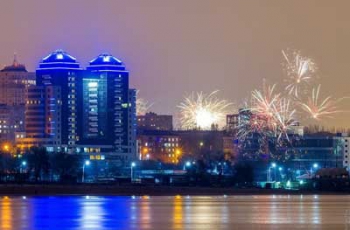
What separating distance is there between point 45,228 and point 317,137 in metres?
137

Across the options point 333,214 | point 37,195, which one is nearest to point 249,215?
point 333,214

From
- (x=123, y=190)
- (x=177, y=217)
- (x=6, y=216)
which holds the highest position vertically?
(x=123, y=190)

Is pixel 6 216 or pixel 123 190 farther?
pixel 123 190

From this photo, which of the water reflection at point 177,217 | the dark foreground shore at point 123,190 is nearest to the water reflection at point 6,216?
the water reflection at point 177,217

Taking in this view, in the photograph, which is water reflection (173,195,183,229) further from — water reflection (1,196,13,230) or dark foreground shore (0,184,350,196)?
dark foreground shore (0,184,350,196)

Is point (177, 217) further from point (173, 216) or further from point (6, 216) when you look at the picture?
point (6, 216)

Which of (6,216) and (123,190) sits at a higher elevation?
(123,190)

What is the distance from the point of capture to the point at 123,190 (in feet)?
406

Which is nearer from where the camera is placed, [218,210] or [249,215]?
[249,215]

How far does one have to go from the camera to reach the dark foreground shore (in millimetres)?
119156

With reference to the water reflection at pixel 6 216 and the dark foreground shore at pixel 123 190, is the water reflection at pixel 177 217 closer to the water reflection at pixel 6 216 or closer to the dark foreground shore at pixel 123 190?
the water reflection at pixel 6 216

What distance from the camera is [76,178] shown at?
142 meters

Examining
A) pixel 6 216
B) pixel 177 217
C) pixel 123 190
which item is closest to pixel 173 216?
pixel 177 217

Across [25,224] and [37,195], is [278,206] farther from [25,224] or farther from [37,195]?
[37,195]
